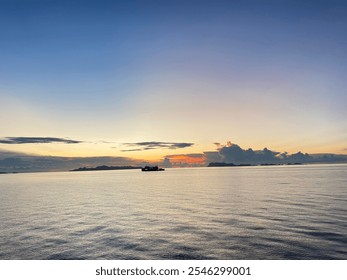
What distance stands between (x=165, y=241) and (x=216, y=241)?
564 centimetres

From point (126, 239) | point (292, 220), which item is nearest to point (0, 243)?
point (126, 239)

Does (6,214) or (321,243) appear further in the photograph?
(6,214)

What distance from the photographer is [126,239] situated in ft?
108

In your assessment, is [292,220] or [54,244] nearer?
[54,244]

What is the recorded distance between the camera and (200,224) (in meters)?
40.0

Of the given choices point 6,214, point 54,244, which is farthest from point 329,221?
point 6,214

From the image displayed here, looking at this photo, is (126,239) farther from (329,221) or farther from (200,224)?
(329,221)
